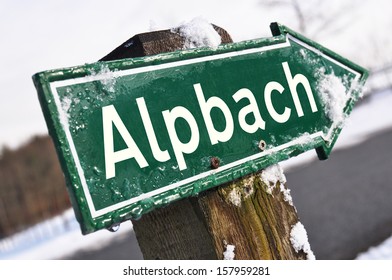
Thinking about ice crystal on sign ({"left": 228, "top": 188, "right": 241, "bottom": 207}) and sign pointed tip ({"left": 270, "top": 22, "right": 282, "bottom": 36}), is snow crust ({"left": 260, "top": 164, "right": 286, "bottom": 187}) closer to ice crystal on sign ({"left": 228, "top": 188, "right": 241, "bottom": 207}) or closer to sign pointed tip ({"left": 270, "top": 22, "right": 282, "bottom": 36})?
ice crystal on sign ({"left": 228, "top": 188, "right": 241, "bottom": 207})

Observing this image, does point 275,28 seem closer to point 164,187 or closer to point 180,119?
point 180,119

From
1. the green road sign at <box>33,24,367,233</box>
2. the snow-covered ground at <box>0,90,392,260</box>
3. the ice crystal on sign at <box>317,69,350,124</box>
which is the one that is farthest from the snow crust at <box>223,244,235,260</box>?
the snow-covered ground at <box>0,90,392,260</box>

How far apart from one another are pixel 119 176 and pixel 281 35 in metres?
0.64

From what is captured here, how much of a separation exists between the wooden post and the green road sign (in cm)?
5

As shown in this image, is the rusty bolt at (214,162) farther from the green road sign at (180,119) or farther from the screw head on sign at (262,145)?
the screw head on sign at (262,145)

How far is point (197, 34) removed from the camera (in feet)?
3.64

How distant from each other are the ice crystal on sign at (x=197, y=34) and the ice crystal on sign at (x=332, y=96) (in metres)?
0.36

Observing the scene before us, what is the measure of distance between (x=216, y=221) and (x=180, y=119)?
23cm

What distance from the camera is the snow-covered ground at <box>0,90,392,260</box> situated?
10.9m

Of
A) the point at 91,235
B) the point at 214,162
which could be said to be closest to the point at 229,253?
the point at 214,162

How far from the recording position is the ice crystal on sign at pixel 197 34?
1107mm

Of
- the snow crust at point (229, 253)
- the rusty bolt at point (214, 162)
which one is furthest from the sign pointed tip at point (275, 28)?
the snow crust at point (229, 253)

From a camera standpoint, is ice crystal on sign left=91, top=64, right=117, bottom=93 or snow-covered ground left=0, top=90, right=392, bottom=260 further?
snow-covered ground left=0, top=90, right=392, bottom=260

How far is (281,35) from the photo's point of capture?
4.17 feet
